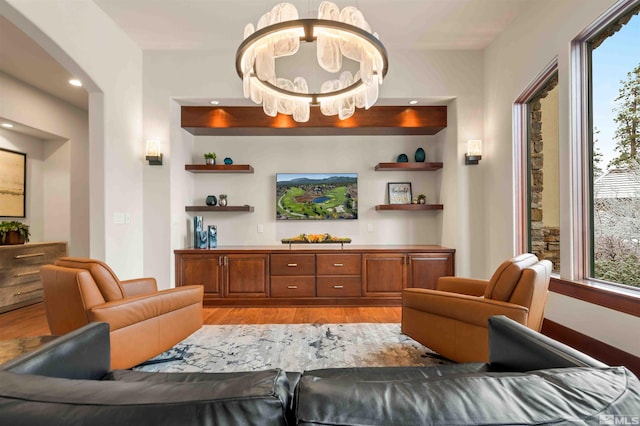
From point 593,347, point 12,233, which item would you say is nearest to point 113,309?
point 12,233

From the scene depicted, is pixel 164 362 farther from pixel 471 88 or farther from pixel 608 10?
pixel 471 88

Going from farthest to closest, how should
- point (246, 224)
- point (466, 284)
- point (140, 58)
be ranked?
point (246, 224), point (140, 58), point (466, 284)

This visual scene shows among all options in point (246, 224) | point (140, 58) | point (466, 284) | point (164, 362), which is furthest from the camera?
point (246, 224)

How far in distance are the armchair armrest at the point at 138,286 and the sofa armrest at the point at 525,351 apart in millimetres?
2853

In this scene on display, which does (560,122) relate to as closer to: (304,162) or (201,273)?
(304,162)

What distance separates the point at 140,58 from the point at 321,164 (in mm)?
2895

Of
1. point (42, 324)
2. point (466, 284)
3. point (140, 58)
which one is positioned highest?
point (140, 58)

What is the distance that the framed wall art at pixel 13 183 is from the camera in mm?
4371

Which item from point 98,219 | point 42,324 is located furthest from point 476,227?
point 42,324

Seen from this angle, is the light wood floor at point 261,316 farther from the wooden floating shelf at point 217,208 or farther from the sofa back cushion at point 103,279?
the sofa back cushion at point 103,279

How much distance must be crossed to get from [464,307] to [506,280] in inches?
13.6

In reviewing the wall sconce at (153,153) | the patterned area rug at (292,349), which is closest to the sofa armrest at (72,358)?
the patterned area rug at (292,349)

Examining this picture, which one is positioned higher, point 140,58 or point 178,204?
point 140,58

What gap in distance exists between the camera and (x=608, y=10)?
90.9 inches
